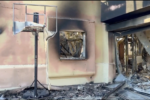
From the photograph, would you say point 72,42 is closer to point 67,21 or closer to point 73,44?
point 73,44

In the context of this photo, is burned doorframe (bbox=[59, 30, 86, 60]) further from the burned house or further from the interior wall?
the interior wall

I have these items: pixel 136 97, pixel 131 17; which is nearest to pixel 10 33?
pixel 131 17

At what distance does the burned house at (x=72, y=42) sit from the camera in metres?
4.71

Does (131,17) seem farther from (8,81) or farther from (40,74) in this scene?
(8,81)

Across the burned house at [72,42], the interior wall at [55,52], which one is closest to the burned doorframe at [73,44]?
the burned house at [72,42]

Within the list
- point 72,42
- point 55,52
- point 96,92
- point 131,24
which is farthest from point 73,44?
point 131,24

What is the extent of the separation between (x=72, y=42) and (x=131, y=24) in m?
2.23

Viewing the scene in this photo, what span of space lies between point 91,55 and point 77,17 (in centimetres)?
153

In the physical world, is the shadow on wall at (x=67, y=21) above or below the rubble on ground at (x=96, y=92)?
above

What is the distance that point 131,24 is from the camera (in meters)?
4.93

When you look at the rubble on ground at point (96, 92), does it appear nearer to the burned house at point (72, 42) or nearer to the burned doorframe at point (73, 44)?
the burned house at point (72, 42)

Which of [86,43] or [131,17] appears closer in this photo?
[131,17]

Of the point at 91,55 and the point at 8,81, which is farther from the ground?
the point at 91,55

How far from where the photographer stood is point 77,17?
546 cm
